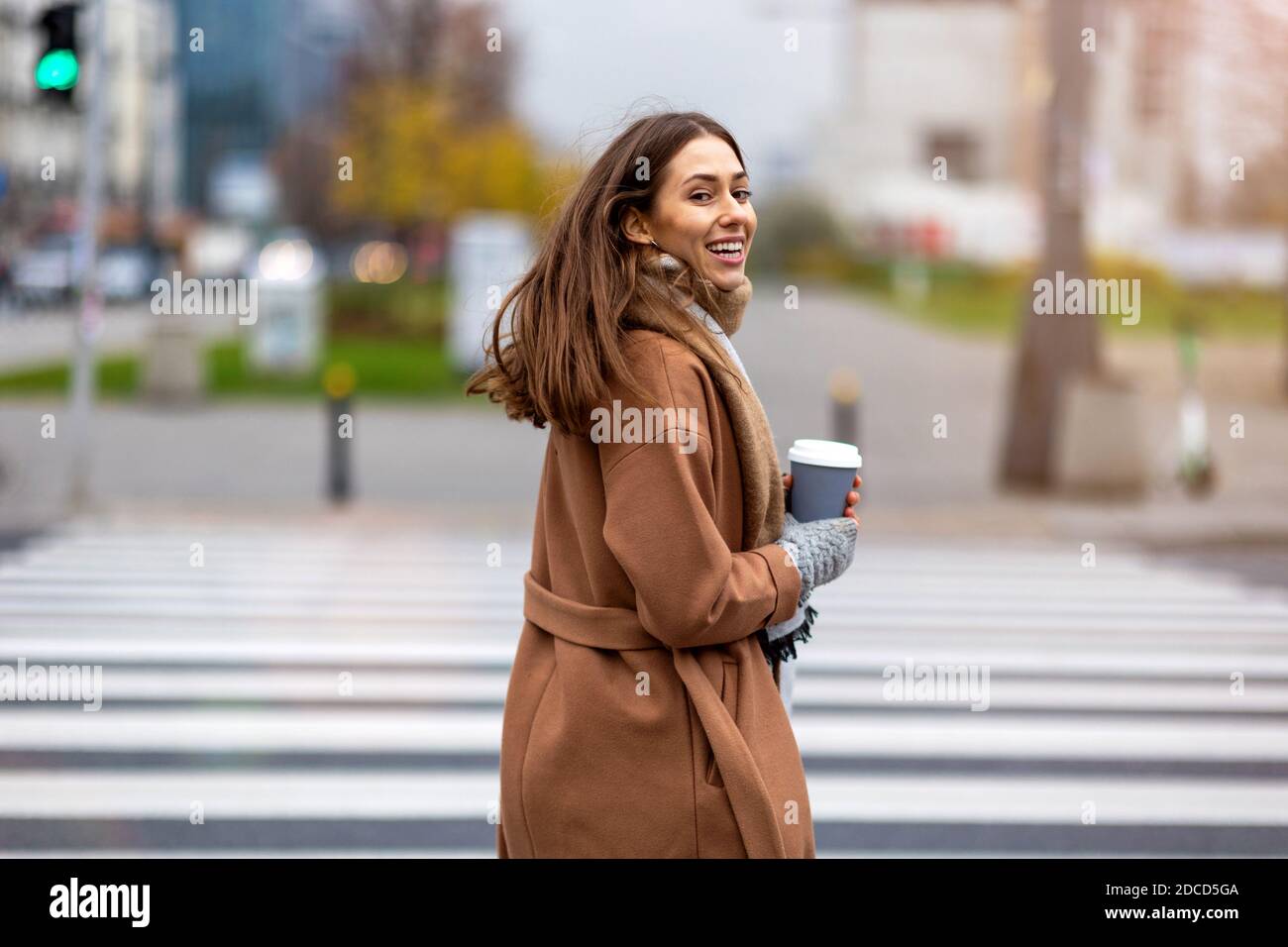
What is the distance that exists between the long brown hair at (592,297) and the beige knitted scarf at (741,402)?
0.03 feet

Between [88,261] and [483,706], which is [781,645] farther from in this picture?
[88,261]

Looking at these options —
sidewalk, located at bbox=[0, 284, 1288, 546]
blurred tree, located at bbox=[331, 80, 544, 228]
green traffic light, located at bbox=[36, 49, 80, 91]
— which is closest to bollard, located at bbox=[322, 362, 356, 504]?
sidewalk, located at bbox=[0, 284, 1288, 546]

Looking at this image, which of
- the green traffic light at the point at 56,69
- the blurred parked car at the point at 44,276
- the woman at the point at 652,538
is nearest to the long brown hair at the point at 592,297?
the woman at the point at 652,538

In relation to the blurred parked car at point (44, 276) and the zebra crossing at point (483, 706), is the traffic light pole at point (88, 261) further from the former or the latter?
the blurred parked car at point (44, 276)

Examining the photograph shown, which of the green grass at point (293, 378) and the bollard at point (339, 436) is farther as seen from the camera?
the green grass at point (293, 378)

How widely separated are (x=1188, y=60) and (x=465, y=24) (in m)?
25.2

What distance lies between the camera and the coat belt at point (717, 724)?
243 cm

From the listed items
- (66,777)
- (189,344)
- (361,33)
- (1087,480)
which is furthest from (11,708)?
(361,33)

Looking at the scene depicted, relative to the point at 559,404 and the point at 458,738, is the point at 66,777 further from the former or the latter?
the point at 559,404

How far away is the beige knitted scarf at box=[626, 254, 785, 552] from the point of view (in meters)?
2.45

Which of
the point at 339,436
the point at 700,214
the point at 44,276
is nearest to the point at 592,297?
the point at 700,214

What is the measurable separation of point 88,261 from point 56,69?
241 centimetres

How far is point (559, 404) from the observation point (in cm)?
240

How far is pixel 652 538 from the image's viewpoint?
2350 mm
